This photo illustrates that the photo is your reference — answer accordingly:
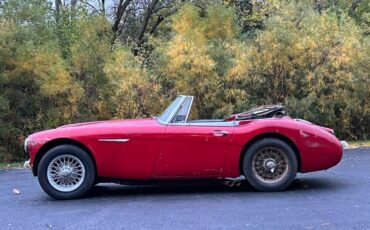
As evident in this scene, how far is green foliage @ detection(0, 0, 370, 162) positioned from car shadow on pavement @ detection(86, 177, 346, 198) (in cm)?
623

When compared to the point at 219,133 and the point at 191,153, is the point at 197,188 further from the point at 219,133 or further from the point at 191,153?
the point at 219,133

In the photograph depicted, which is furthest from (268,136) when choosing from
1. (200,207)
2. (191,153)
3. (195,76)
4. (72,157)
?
(195,76)

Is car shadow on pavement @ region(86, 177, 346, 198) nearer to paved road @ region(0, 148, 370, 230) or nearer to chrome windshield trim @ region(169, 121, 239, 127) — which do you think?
paved road @ region(0, 148, 370, 230)

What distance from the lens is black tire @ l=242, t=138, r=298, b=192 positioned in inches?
278

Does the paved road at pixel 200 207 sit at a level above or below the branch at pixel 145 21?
below

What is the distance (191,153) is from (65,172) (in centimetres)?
160

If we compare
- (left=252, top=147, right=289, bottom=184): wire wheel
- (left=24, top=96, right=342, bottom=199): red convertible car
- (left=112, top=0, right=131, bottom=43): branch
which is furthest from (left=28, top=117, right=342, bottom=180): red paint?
(left=112, top=0, right=131, bottom=43): branch

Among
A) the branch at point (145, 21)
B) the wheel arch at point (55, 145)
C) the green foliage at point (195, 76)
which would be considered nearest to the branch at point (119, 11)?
the branch at point (145, 21)

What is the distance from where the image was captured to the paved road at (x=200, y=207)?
5.62m

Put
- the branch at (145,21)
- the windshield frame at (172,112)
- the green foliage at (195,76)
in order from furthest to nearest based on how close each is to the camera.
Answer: the branch at (145,21) < the green foliage at (195,76) < the windshield frame at (172,112)

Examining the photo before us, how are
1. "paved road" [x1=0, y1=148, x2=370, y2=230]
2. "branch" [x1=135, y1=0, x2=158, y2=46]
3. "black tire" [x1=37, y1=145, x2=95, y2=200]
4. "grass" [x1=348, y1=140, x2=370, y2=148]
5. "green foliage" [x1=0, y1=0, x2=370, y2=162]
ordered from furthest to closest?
1. "branch" [x1=135, y1=0, x2=158, y2=46]
2. "green foliage" [x1=0, y1=0, x2=370, y2=162]
3. "grass" [x1=348, y1=140, x2=370, y2=148]
4. "black tire" [x1=37, y1=145, x2=95, y2=200]
5. "paved road" [x1=0, y1=148, x2=370, y2=230]

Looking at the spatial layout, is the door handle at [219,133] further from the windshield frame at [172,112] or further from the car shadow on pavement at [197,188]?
the car shadow on pavement at [197,188]

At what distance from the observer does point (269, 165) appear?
7090 mm

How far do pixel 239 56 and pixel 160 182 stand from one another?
8006mm
